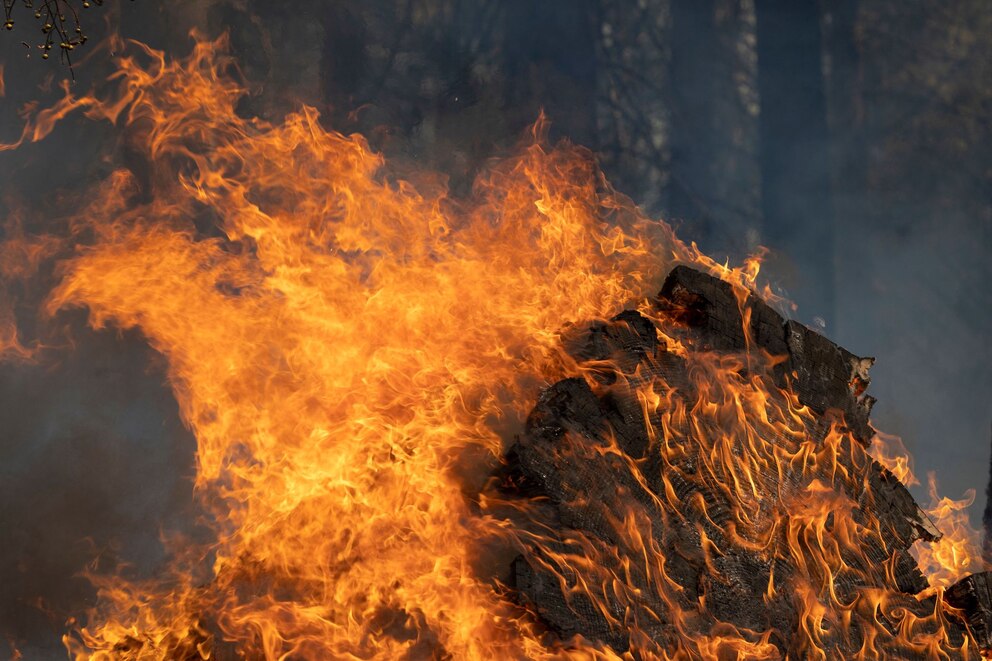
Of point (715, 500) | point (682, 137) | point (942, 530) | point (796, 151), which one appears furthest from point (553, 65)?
point (942, 530)

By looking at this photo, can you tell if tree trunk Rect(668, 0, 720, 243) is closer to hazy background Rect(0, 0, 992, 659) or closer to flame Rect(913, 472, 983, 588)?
hazy background Rect(0, 0, 992, 659)

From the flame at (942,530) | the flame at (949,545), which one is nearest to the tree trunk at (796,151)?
the flame at (942,530)

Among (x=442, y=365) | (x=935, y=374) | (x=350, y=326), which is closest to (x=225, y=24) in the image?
(x=350, y=326)

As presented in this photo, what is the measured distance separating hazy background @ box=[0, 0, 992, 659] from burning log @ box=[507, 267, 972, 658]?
2.27 meters

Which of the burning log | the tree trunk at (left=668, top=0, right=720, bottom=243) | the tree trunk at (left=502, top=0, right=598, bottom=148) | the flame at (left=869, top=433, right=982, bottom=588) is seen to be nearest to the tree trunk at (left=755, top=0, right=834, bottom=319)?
the tree trunk at (left=668, top=0, right=720, bottom=243)

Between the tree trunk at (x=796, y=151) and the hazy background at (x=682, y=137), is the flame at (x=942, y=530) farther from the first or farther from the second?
the tree trunk at (x=796, y=151)

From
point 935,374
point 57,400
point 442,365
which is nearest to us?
point 442,365

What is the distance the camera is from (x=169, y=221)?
17.6 feet

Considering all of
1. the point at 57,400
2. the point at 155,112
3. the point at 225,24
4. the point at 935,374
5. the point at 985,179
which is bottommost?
the point at 57,400

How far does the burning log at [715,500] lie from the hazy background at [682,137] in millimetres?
2274

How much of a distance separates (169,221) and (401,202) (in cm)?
149

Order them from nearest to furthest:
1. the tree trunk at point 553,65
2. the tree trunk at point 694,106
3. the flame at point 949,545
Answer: the flame at point 949,545
the tree trunk at point 553,65
the tree trunk at point 694,106

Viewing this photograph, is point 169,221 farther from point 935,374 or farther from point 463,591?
point 935,374

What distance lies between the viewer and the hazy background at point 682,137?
5.34 metres
